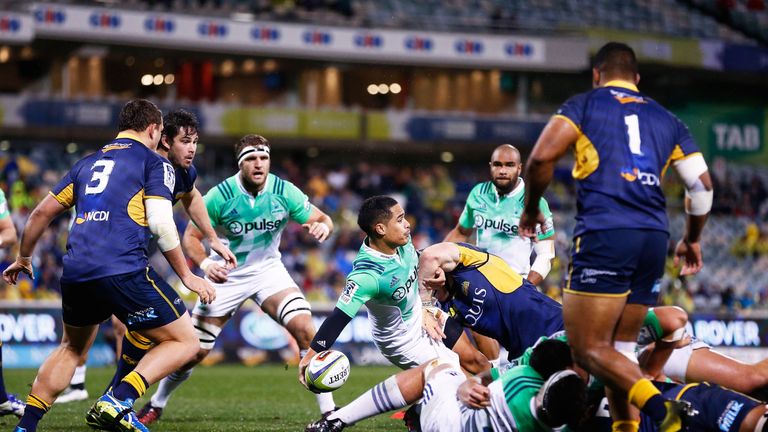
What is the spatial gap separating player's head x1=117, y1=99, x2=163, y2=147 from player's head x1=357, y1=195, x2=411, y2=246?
1.63m

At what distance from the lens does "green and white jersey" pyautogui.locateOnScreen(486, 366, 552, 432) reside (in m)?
5.94

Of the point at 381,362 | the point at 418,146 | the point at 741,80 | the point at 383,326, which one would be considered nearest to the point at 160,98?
the point at 418,146

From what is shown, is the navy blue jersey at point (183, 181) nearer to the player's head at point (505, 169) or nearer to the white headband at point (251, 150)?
the white headband at point (251, 150)

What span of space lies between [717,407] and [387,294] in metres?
2.72

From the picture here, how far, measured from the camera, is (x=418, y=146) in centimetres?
3559

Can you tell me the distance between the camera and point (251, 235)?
985 cm

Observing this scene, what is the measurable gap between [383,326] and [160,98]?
93.1ft

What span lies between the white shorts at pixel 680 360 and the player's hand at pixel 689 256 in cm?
77

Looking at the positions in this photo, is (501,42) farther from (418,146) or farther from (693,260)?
(693,260)

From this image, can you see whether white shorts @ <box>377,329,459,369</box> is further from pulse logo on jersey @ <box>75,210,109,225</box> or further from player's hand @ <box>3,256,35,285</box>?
player's hand @ <box>3,256,35,285</box>

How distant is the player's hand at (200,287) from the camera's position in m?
7.32

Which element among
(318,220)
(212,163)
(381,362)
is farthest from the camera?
(212,163)

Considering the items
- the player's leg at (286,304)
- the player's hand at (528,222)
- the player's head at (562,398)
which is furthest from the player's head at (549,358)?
the player's leg at (286,304)

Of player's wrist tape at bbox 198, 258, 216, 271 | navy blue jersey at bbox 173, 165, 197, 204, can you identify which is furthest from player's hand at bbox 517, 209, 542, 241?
navy blue jersey at bbox 173, 165, 197, 204
